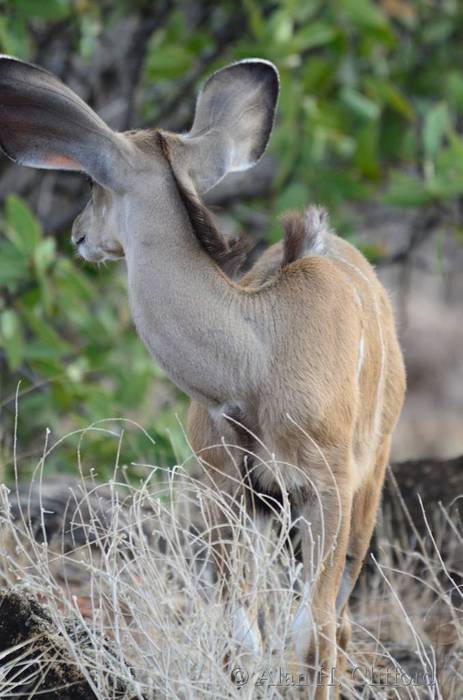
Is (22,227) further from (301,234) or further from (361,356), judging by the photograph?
(361,356)

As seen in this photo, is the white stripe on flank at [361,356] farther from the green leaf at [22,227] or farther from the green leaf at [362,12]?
the green leaf at [362,12]

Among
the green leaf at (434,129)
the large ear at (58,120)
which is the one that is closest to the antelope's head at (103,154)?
the large ear at (58,120)

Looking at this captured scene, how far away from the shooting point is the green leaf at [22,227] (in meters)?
6.61

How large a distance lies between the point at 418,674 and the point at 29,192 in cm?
527

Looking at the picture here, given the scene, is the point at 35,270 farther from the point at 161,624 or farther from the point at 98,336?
the point at 161,624

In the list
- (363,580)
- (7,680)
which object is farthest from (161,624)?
(363,580)

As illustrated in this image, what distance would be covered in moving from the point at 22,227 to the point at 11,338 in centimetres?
60

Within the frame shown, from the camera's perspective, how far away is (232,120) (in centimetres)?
452

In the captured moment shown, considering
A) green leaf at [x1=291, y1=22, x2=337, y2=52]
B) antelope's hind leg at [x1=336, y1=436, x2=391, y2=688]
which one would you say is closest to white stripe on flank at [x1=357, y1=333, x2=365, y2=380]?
antelope's hind leg at [x1=336, y1=436, x2=391, y2=688]

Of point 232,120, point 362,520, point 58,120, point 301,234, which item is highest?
point 58,120

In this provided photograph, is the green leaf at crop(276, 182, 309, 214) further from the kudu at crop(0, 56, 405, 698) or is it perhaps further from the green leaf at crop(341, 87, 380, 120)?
the kudu at crop(0, 56, 405, 698)

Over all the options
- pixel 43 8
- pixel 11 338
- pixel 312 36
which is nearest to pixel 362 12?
pixel 312 36

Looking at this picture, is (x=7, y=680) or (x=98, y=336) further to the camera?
(x=98, y=336)

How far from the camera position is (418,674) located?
4.45 meters
